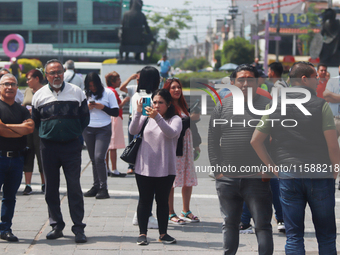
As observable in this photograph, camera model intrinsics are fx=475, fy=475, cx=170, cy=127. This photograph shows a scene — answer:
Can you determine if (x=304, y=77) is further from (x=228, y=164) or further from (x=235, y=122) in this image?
(x=228, y=164)

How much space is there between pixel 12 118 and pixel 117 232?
5.87 feet

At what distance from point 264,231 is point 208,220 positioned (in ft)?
7.19

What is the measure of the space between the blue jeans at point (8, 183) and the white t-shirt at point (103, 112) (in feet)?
6.55

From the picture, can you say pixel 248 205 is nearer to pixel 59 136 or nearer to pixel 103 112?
pixel 59 136

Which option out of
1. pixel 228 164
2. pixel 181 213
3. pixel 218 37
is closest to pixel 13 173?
pixel 181 213

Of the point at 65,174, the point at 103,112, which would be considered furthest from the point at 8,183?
the point at 103,112

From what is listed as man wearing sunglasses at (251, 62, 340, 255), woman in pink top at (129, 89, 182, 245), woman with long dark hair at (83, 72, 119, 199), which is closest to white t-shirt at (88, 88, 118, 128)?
woman with long dark hair at (83, 72, 119, 199)

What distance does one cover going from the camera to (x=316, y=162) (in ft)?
12.8

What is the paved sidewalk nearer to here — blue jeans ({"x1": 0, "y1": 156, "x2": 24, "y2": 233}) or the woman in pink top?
blue jeans ({"x1": 0, "y1": 156, "x2": 24, "y2": 233})

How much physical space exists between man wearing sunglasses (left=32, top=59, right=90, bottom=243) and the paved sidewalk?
23 cm

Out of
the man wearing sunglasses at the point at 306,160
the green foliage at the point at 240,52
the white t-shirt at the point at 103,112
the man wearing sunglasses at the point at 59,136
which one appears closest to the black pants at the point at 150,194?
the man wearing sunglasses at the point at 59,136

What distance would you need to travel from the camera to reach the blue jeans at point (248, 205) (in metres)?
4.04

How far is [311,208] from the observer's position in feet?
13.0

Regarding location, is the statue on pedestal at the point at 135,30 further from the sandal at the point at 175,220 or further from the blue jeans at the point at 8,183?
the blue jeans at the point at 8,183
